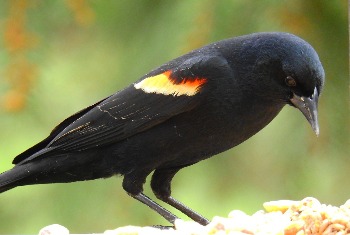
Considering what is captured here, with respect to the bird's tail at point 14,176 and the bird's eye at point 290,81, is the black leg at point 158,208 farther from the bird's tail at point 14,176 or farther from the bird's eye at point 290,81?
the bird's eye at point 290,81

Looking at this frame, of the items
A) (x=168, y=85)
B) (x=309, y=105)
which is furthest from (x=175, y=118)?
(x=309, y=105)

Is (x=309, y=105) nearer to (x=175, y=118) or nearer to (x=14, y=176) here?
(x=175, y=118)

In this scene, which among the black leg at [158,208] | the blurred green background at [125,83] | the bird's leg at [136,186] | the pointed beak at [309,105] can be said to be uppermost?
the blurred green background at [125,83]

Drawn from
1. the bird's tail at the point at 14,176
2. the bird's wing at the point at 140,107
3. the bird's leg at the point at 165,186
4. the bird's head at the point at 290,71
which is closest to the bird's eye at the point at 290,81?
the bird's head at the point at 290,71

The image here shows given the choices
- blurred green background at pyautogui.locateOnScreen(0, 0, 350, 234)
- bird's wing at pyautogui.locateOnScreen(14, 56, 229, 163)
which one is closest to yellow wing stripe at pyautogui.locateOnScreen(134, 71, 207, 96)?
bird's wing at pyautogui.locateOnScreen(14, 56, 229, 163)

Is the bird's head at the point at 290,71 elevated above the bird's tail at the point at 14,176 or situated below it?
above

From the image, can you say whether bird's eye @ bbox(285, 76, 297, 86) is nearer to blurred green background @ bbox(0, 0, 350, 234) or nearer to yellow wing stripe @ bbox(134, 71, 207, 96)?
yellow wing stripe @ bbox(134, 71, 207, 96)

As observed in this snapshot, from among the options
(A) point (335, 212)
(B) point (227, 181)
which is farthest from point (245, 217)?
(B) point (227, 181)
